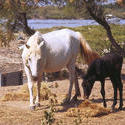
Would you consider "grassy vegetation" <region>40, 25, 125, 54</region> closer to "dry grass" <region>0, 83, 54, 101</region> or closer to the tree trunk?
the tree trunk

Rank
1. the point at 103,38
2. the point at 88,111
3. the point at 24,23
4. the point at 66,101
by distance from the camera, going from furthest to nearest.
Result: the point at 103,38, the point at 24,23, the point at 66,101, the point at 88,111

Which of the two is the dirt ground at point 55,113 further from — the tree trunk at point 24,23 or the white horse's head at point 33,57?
the tree trunk at point 24,23

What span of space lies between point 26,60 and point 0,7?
209 inches

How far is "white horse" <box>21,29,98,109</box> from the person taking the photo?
9.25 metres

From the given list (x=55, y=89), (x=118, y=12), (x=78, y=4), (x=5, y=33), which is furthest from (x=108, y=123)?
(x=118, y=12)

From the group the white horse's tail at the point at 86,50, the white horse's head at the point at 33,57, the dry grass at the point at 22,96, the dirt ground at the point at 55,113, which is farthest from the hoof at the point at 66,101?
the white horse's head at the point at 33,57

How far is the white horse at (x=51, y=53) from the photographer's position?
9250mm

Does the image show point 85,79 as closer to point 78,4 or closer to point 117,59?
point 117,59

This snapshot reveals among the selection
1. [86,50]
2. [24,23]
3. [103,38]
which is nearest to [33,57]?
[86,50]

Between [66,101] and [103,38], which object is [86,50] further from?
[103,38]

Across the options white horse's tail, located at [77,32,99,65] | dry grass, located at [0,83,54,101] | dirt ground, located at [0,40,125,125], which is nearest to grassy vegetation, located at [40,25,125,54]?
dirt ground, located at [0,40,125,125]

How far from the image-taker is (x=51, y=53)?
32.4ft

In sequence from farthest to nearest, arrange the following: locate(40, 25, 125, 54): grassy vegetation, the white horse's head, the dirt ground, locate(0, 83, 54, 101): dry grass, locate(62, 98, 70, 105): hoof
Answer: locate(40, 25, 125, 54): grassy vegetation → locate(0, 83, 54, 101): dry grass → locate(62, 98, 70, 105): hoof → the white horse's head → the dirt ground

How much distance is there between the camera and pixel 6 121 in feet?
26.4
